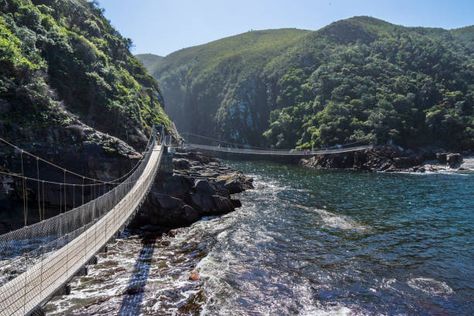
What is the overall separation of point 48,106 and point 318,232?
21.8 metres

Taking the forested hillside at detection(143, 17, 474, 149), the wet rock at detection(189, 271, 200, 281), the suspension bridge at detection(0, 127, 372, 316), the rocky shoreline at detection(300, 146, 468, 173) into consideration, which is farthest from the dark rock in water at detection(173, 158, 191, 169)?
the forested hillside at detection(143, 17, 474, 149)

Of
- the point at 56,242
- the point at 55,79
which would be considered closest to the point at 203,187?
the point at 56,242

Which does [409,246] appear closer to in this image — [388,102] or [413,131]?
[413,131]

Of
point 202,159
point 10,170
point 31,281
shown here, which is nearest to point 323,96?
point 202,159

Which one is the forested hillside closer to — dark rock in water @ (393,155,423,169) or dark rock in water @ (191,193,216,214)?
dark rock in water @ (393,155,423,169)

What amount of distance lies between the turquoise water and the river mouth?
0.05 m

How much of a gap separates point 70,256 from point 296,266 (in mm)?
9783

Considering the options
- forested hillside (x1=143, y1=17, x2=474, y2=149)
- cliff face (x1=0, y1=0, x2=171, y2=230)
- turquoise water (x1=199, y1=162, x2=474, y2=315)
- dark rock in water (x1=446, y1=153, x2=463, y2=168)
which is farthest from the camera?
forested hillside (x1=143, y1=17, x2=474, y2=149)

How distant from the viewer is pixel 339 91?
82.1 m

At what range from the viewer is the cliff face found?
1023 inches

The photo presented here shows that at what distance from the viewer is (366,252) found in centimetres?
1922

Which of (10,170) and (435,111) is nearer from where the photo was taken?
(10,170)

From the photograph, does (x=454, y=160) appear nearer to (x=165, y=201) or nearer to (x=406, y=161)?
(x=406, y=161)

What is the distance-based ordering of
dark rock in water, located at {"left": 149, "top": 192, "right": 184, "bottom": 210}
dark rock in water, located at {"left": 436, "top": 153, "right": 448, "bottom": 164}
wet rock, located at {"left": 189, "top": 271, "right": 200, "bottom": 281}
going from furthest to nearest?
dark rock in water, located at {"left": 436, "top": 153, "right": 448, "bottom": 164} → dark rock in water, located at {"left": 149, "top": 192, "right": 184, "bottom": 210} → wet rock, located at {"left": 189, "top": 271, "right": 200, "bottom": 281}
